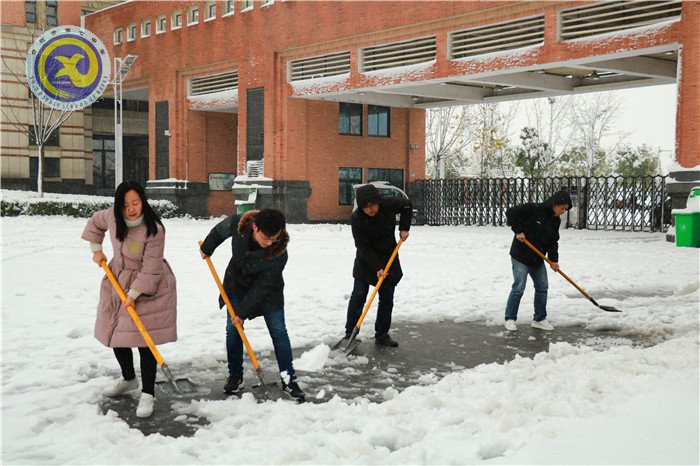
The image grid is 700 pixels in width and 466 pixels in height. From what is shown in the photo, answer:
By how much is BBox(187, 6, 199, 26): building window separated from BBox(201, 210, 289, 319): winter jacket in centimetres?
2845

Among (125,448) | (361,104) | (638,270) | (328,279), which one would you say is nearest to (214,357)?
(125,448)

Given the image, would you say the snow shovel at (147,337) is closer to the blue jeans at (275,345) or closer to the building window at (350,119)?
the blue jeans at (275,345)

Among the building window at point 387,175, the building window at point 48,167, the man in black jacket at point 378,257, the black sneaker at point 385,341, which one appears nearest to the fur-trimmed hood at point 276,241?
the man in black jacket at point 378,257

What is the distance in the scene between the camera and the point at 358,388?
6160 millimetres

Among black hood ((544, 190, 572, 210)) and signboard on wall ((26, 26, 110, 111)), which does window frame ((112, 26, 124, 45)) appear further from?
black hood ((544, 190, 572, 210))

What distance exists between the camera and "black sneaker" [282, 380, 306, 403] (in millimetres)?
5750

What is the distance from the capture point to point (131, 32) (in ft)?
119

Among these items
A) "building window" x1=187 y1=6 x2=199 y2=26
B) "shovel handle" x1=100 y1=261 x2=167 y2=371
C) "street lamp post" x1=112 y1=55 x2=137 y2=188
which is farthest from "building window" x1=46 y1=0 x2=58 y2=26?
"shovel handle" x1=100 y1=261 x2=167 y2=371

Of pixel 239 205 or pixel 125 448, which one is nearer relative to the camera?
pixel 125 448

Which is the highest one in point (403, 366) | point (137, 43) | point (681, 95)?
point (137, 43)

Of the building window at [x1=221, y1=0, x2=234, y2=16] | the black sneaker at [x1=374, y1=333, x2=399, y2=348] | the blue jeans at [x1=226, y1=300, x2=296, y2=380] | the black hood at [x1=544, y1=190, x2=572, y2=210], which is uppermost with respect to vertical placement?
the building window at [x1=221, y1=0, x2=234, y2=16]

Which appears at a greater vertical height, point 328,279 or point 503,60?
point 503,60

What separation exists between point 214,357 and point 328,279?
5.40 m

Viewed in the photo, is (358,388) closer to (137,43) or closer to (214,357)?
(214,357)
